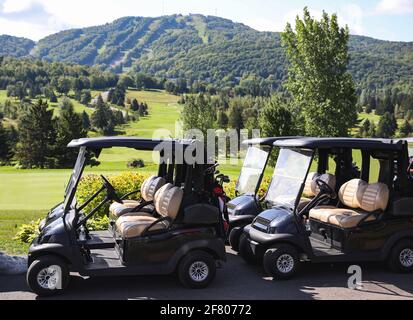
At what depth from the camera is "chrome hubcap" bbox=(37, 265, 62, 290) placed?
6.66 metres

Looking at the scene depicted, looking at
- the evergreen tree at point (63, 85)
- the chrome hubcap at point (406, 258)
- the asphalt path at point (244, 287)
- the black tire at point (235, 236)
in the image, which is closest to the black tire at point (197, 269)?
the asphalt path at point (244, 287)

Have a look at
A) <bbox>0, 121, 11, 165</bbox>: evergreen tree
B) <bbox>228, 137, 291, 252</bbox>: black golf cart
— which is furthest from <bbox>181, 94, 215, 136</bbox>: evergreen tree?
<bbox>228, 137, 291, 252</bbox>: black golf cart

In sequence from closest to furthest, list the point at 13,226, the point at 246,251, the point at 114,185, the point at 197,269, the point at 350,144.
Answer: the point at 197,269 < the point at 350,144 < the point at 246,251 < the point at 13,226 < the point at 114,185

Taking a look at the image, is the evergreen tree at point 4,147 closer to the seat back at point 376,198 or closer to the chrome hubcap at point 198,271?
the chrome hubcap at point 198,271

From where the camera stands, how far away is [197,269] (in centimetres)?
715

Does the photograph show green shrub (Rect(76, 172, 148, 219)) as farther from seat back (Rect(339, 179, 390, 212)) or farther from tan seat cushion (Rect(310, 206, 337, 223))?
seat back (Rect(339, 179, 390, 212))

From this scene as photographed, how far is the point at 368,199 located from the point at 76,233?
170 inches

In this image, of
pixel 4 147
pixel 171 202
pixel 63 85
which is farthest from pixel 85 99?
pixel 171 202

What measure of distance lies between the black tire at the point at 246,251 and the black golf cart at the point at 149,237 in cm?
91

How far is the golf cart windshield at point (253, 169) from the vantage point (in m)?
10.2

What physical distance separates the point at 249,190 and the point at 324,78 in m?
19.2

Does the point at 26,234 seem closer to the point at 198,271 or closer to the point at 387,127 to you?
the point at 198,271

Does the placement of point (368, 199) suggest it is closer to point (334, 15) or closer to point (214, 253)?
point (214, 253)
